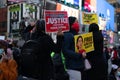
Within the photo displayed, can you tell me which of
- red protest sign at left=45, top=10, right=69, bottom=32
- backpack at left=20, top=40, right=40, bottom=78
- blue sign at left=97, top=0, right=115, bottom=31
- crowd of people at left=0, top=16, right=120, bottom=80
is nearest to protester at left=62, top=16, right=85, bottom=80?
crowd of people at left=0, top=16, right=120, bottom=80

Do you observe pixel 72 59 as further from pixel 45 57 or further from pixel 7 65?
pixel 7 65

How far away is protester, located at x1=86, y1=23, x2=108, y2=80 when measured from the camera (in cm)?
754

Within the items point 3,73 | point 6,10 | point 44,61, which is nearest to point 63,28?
point 44,61

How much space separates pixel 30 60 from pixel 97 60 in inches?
84.0

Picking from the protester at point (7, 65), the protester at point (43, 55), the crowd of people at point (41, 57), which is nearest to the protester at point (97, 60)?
the crowd of people at point (41, 57)

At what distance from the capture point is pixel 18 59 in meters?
6.05

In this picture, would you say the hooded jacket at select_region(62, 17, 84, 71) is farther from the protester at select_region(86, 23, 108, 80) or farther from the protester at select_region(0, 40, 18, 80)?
the protester at select_region(0, 40, 18, 80)

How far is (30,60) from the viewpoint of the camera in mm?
5770

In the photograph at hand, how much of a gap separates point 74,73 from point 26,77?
1144 mm

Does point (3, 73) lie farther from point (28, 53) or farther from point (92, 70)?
point (92, 70)

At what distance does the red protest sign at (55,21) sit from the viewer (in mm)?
7334

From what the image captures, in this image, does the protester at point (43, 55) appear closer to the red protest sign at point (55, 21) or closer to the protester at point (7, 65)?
the protester at point (7, 65)

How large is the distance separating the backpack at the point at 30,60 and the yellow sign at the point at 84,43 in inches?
51.2

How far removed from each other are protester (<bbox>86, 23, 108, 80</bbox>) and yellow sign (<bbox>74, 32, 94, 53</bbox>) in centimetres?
16
